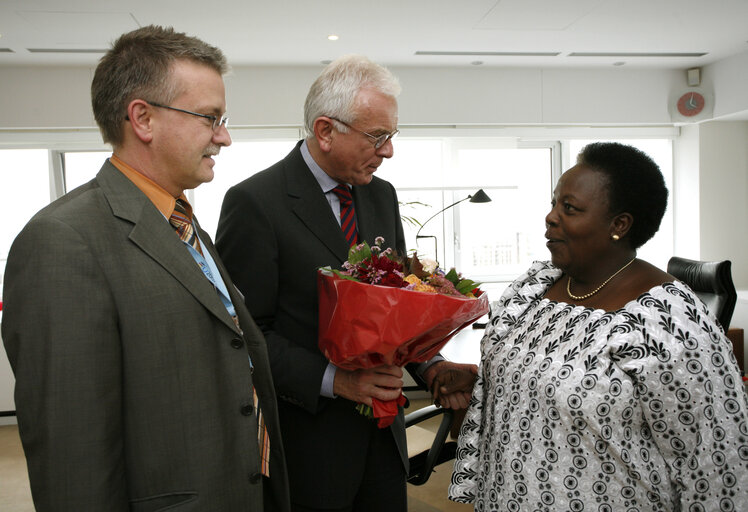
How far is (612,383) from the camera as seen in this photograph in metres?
1.22

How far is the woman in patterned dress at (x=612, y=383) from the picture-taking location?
1190 mm

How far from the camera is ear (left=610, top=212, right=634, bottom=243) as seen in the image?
4.47 feet

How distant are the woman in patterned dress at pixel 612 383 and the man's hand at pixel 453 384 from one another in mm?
149

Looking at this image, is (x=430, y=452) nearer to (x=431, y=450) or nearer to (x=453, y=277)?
(x=431, y=450)

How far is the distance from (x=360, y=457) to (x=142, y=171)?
92 cm

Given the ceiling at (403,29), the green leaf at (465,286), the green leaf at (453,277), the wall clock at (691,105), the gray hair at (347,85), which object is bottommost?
the green leaf at (465,286)

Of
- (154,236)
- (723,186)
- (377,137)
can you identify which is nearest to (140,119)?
(154,236)

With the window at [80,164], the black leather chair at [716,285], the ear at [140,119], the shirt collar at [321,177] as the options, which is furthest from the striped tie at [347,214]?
the window at [80,164]

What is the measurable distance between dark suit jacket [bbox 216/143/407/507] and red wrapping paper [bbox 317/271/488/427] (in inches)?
8.3

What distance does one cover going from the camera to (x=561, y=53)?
5.28 metres

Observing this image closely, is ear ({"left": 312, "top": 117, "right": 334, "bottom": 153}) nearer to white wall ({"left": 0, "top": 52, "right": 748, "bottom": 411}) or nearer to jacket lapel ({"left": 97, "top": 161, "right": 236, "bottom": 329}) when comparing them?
jacket lapel ({"left": 97, "top": 161, "right": 236, "bottom": 329})

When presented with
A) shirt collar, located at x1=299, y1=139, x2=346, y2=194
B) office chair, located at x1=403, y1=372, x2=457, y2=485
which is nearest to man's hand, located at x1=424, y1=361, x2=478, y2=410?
office chair, located at x1=403, y1=372, x2=457, y2=485

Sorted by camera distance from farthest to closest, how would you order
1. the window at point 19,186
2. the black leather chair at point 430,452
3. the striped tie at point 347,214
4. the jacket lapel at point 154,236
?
the window at point 19,186 < the black leather chair at point 430,452 < the striped tie at point 347,214 < the jacket lapel at point 154,236

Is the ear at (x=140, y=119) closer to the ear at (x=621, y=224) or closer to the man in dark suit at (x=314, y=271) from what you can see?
the man in dark suit at (x=314, y=271)
